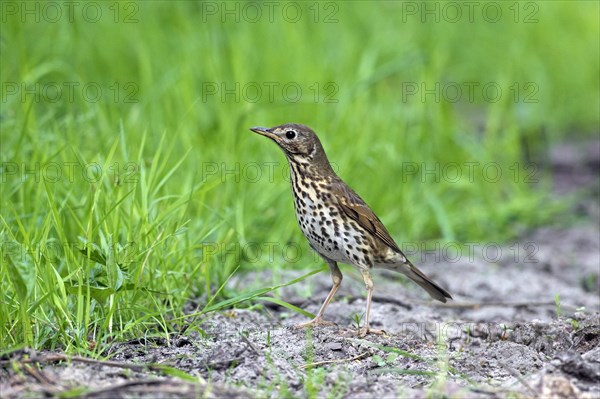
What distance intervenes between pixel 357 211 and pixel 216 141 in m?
2.33

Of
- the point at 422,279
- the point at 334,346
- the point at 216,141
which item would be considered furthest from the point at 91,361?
the point at 216,141

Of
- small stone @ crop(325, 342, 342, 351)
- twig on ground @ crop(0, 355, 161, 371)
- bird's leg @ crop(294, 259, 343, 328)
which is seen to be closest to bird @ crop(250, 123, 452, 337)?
bird's leg @ crop(294, 259, 343, 328)

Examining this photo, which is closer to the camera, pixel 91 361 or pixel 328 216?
pixel 91 361

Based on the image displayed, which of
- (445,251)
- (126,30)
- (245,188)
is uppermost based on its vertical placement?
(126,30)

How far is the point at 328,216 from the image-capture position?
523 cm

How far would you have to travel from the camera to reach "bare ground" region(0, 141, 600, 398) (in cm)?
376

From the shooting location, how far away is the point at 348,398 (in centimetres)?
381

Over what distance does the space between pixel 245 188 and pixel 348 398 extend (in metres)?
3.31

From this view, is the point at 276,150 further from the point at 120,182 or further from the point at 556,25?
the point at 556,25

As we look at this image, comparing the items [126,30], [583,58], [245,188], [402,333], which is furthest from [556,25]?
[402,333]

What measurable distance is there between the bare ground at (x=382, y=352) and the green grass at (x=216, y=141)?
0.32 m

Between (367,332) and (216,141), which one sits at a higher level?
(216,141)

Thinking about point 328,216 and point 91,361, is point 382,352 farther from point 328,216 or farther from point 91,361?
point 91,361

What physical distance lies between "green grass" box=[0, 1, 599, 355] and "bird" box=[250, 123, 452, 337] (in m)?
0.50
